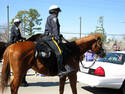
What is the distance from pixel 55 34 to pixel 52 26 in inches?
9.5

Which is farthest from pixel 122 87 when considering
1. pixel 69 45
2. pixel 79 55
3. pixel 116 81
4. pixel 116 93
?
pixel 69 45

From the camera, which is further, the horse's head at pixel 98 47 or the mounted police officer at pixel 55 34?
the horse's head at pixel 98 47

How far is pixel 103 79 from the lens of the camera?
5.45m

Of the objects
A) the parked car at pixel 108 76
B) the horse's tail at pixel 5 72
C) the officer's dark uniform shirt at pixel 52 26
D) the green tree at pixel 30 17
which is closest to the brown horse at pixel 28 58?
the horse's tail at pixel 5 72

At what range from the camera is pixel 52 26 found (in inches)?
176

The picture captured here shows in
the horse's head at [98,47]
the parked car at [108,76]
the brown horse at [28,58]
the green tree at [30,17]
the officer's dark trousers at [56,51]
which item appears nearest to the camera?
the brown horse at [28,58]

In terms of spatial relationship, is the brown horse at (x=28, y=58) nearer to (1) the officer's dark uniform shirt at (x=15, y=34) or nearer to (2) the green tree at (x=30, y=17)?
(1) the officer's dark uniform shirt at (x=15, y=34)

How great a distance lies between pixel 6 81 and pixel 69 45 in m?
2.06

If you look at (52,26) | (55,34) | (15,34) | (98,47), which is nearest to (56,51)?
(55,34)

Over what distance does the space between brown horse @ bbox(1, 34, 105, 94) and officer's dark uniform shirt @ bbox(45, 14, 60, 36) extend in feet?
1.90

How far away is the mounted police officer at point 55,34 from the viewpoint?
14.1 ft

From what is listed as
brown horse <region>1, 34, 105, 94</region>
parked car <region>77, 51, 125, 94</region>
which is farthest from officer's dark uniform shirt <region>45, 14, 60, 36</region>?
parked car <region>77, 51, 125, 94</region>

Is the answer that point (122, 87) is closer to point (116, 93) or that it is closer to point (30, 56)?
point (116, 93)

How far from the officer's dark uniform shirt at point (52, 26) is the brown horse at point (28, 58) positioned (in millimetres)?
578
